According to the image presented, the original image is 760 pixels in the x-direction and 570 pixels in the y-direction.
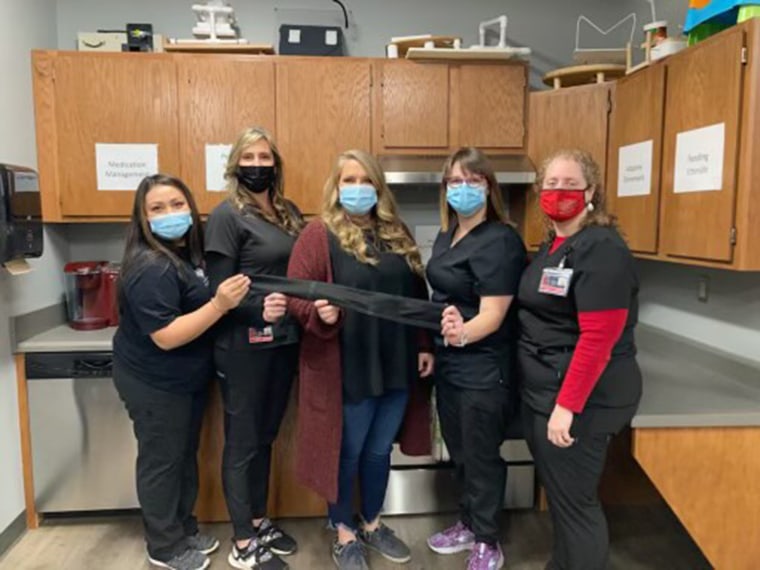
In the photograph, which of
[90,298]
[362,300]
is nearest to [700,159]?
[362,300]

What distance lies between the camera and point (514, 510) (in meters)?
2.60

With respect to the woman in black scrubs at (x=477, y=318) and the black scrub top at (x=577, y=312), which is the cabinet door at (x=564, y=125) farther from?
the black scrub top at (x=577, y=312)

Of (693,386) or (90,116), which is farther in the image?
(90,116)

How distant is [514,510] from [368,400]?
43.7 inches

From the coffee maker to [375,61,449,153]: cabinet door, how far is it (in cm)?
149

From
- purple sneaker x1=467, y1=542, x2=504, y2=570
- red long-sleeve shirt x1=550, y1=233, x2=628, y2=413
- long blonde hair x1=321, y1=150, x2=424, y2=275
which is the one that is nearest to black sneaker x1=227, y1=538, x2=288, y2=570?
purple sneaker x1=467, y1=542, x2=504, y2=570

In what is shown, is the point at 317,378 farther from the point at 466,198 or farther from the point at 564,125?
the point at 564,125

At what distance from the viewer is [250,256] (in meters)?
1.96

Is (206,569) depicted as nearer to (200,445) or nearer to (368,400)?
(200,445)

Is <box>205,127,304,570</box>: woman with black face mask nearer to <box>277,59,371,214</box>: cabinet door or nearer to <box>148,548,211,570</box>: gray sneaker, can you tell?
<box>148,548,211,570</box>: gray sneaker

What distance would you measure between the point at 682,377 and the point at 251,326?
1594mm

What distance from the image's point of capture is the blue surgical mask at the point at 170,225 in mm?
1884

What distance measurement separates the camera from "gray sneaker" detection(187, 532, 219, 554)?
2254mm

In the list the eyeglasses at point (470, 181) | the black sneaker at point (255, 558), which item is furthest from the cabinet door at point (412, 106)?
the black sneaker at point (255, 558)
